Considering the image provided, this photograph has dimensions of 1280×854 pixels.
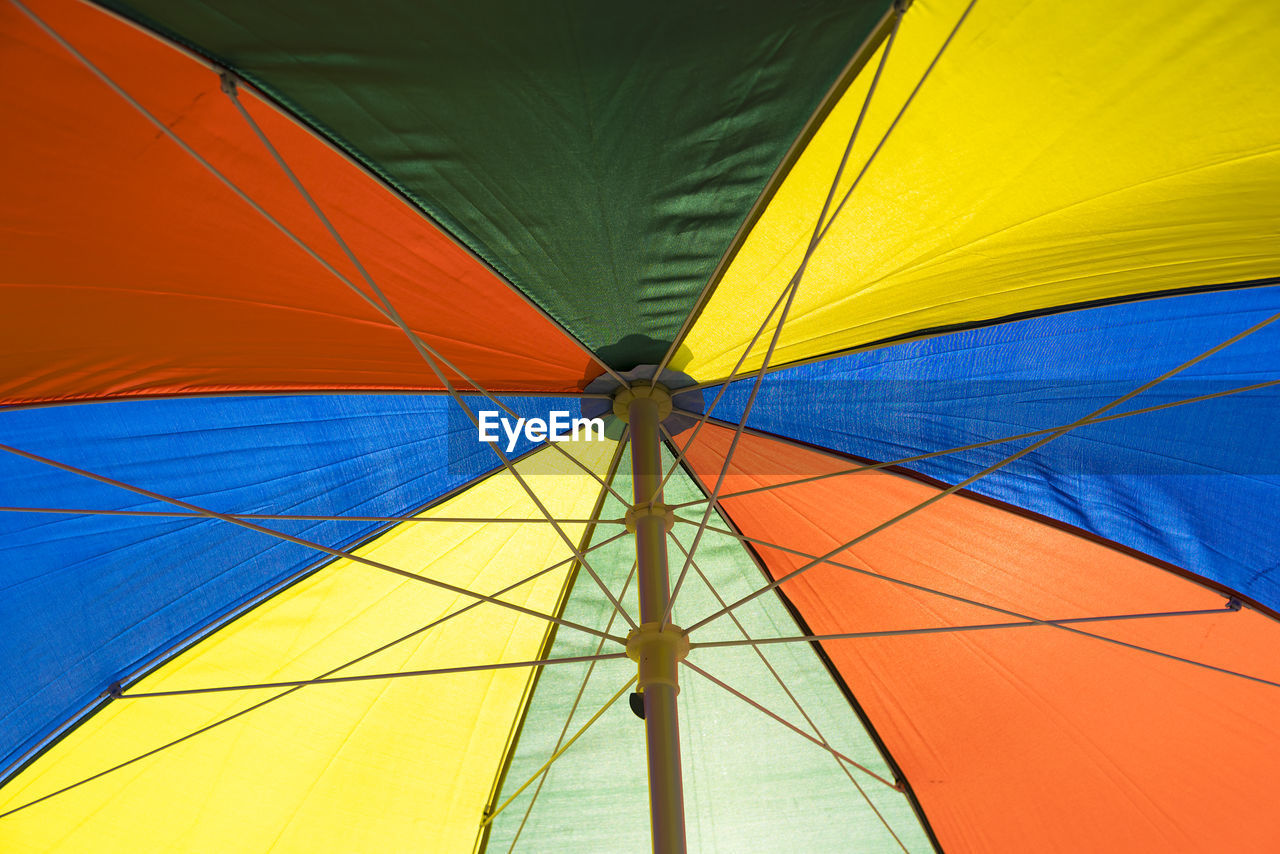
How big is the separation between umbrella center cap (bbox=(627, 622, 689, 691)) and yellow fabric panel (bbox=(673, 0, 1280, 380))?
835 millimetres

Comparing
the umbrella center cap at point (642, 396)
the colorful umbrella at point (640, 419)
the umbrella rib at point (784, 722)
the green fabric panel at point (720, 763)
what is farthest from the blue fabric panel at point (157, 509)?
the umbrella rib at point (784, 722)

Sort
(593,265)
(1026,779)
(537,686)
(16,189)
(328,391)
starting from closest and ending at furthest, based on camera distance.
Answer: (16,189), (593,265), (328,391), (1026,779), (537,686)

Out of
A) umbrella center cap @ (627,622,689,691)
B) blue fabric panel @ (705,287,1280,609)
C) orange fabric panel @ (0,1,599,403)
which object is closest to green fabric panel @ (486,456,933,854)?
blue fabric panel @ (705,287,1280,609)

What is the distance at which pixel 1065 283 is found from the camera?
2.28 metres

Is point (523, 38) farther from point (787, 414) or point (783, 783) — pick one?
point (783, 783)

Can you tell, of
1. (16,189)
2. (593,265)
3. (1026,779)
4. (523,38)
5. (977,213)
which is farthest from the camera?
(1026,779)

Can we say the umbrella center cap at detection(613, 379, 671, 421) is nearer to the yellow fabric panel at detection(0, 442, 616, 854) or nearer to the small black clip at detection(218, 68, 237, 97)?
the yellow fabric panel at detection(0, 442, 616, 854)

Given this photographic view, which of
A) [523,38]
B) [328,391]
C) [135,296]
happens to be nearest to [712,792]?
[328,391]

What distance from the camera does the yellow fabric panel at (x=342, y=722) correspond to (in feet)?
9.14

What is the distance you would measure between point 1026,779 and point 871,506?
99cm

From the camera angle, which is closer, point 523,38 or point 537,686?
point 523,38

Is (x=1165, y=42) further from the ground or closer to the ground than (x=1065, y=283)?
further from the ground

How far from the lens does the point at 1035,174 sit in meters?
1.90

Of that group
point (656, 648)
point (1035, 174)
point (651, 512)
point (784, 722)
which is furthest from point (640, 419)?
point (1035, 174)
